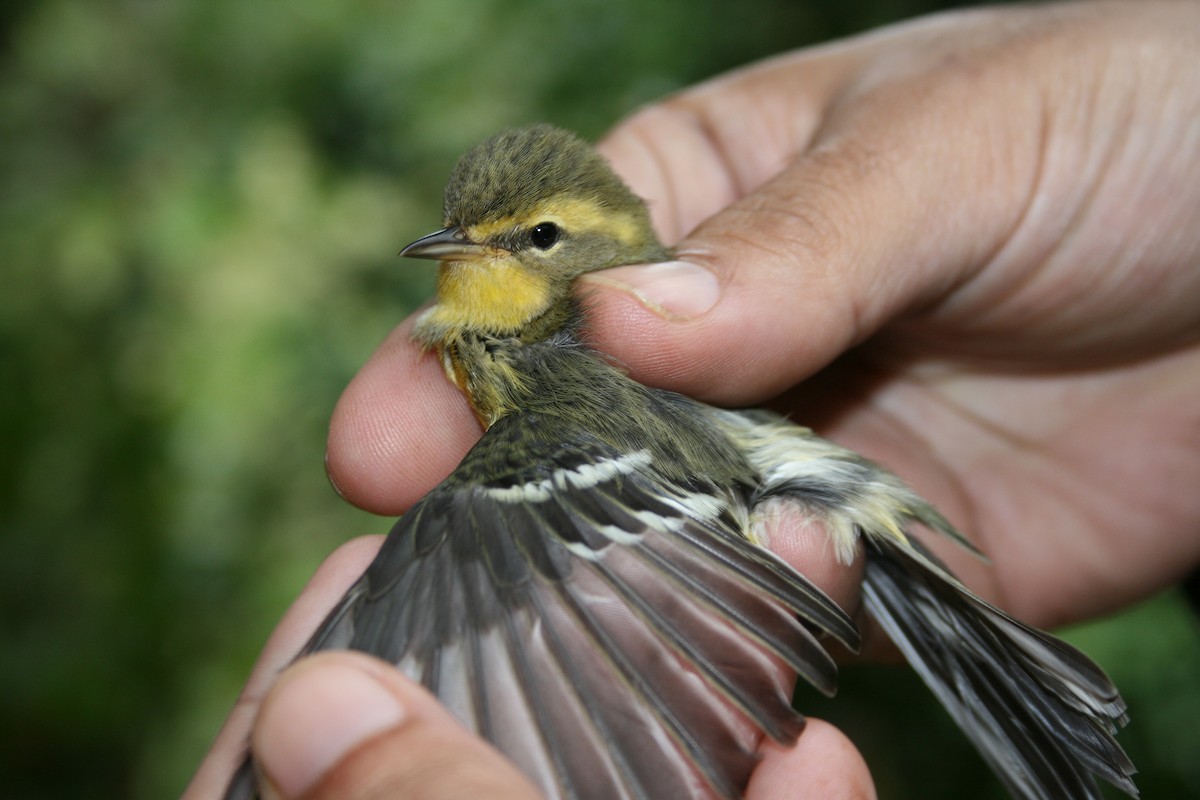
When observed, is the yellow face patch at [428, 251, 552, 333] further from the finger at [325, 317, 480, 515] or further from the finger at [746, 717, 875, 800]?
the finger at [746, 717, 875, 800]

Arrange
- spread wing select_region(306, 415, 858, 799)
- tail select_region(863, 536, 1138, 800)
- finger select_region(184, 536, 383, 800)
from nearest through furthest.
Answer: spread wing select_region(306, 415, 858, 799) < finger select_region(184, 536, 383, 800) < tail select_region(863, 536, 1138, 800)

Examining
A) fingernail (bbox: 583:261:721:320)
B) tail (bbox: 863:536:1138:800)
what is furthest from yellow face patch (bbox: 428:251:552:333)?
tail (bbox: 863:536:1138:800)

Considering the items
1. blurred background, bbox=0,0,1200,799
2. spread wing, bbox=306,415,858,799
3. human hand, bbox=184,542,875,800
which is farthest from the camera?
blurred background, bbox=0,0,1200,799

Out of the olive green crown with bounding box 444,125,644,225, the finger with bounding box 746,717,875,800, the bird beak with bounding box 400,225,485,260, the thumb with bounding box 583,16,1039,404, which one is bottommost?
the finger with bounding box 746,717,875,800

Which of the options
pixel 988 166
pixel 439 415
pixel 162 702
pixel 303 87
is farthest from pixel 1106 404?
pixel 303 87

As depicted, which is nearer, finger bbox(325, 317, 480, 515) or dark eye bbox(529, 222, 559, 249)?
dark eye bbox(529, 222, 559, 249)

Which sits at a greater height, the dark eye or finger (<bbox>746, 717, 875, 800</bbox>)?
the dark eye

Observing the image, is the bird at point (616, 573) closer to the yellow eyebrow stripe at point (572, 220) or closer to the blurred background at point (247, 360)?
the yellow eyebrow stripe at point (572, 220)
